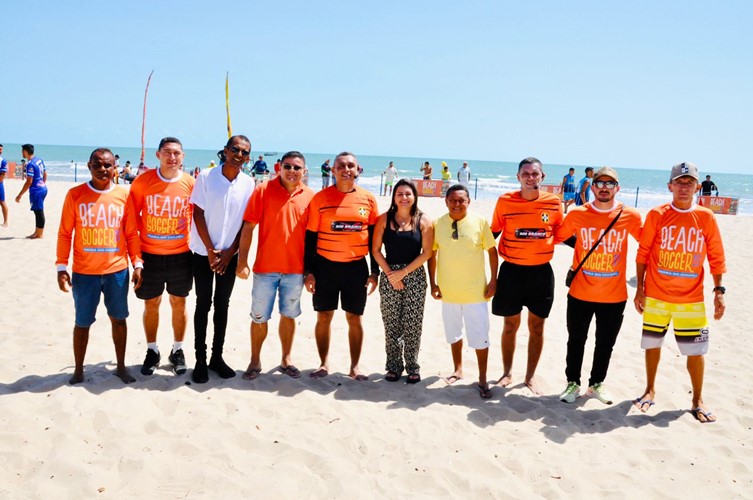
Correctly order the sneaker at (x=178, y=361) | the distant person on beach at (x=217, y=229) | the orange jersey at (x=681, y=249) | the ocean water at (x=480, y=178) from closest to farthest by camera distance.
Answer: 1. the orange jersey at (x=681, y=249)
2. the distant person on beach at (x=217, y=229)
3. the sneaker at (x=178, y=361)
4. the ocean water at (x=480, y=178)

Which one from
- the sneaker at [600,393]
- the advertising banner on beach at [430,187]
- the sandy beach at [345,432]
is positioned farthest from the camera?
the advertising banner on beach at [430,187]

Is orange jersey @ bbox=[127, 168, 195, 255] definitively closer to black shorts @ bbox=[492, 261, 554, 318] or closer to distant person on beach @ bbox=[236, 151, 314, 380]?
distant person on beach @ bbox=[236, 151, 314, 380]

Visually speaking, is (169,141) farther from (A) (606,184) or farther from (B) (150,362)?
(A) (606,184)

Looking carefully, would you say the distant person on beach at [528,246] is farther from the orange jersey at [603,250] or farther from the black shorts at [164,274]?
the black shorts at [164,274]

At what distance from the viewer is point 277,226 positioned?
4.40m

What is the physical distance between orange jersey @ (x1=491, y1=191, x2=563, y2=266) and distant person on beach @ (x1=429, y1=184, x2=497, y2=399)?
0.55 ft

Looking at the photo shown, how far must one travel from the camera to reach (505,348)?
4.79 meters

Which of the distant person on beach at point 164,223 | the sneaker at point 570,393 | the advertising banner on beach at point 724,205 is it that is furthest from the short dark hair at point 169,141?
the advertising banner on beach at point 724,205

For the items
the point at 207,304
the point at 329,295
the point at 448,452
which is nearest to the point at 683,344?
the point at 448,452

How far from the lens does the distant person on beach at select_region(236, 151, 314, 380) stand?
440cm

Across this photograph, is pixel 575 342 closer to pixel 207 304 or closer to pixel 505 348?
pixel 505 348

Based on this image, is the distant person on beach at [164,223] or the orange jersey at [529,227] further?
the orange jersey at [529,227]

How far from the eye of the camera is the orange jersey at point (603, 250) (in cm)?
423

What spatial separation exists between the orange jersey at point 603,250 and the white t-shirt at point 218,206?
275 centimetres
